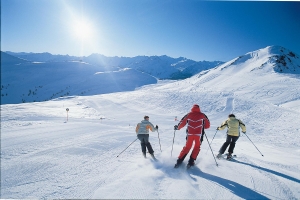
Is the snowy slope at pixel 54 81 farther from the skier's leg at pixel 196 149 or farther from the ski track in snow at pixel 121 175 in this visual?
the skier's leg at pixel 196 149

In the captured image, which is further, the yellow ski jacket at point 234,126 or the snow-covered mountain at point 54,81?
the snow-covered mountain at point 54,81

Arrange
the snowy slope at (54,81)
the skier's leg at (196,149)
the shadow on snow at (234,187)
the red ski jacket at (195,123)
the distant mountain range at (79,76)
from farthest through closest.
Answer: the snowy slope at (54,81)
the distant mountain range at (79,76)
the red ski jacket at (195,123)
the skier's leg at (196,149)
the shadow on snow at (234,187)

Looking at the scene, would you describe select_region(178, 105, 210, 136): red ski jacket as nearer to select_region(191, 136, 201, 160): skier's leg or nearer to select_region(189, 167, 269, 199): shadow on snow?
select_region(191, 136, 201, 160): skier's leg

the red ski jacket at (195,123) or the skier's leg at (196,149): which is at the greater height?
the red ski jacket at (195,123)

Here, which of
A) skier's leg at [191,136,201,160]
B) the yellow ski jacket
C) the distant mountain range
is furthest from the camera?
the distant mountain range

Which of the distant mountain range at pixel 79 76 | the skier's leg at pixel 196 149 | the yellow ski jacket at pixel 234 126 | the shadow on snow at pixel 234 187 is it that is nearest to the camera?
the shadow on snow at pixel 234 187

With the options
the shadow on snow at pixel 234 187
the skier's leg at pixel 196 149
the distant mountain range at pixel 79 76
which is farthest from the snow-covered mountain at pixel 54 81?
the shadow on snow at pixel 234 187

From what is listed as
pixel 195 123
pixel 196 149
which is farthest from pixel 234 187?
pixel 195 123

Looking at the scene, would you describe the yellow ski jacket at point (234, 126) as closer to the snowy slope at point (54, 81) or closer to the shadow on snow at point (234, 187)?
the shadow on snow at point (234, 187)

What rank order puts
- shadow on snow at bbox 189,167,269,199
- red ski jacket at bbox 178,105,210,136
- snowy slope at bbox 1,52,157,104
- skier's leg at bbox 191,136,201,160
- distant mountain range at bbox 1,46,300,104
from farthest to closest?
1. snowy slope at bbox 1,52,157,104
2. distant mountain range at bbox 1,46,300,104
3. red ski jacket at bbox 178,105,210,136
4. skier's leg at bbox 191,136,201,160
5. shadow on snow at bbox 189,167,269,199

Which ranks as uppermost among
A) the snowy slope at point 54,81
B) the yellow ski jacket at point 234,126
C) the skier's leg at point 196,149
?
the snowy slope at point 54,81

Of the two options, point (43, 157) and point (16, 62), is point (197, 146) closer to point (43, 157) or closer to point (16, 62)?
point (43, 157)

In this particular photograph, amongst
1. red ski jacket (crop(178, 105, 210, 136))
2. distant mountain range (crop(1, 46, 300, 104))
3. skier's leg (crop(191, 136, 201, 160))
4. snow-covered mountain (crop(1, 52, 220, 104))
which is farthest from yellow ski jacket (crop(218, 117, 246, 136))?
snow-covered mountain (crop(1, 52, 220, 104))

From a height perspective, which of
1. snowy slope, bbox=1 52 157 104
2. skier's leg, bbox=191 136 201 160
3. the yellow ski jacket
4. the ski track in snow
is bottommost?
the ski track in snow
